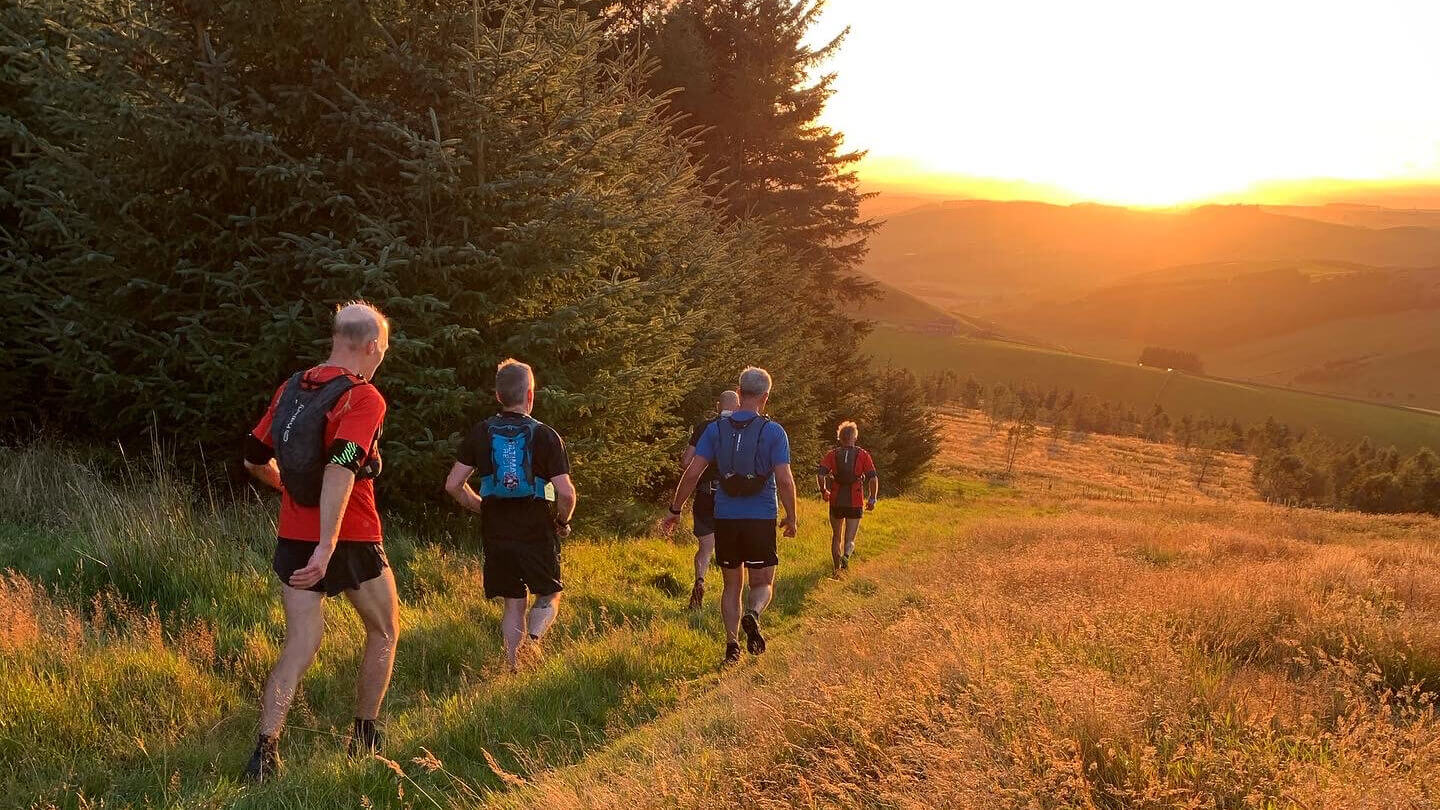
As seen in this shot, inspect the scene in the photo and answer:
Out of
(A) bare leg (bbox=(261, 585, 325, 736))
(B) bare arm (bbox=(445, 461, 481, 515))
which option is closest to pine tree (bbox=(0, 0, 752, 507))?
(B) bare arm (bbox=(445, 461, 481, 515))

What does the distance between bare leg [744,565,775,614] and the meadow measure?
1.40ft

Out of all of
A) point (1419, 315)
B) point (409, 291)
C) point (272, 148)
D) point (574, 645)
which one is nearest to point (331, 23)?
point (272, 148)

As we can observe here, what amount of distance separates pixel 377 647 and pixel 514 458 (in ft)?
5.14

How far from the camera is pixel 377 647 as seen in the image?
3879 millimetres

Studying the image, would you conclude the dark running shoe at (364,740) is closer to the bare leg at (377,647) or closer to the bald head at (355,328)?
the bare leg at (377,647)

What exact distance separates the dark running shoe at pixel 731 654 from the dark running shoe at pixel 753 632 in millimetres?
122

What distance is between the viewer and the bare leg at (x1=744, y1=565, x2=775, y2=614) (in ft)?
20.5

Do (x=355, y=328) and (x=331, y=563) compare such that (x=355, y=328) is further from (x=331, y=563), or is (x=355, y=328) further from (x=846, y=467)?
(x=846, y=467)

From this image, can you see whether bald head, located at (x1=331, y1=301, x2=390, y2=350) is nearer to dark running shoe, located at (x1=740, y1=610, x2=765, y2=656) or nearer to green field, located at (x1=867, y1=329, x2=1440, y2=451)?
dark running shoe, located at (x1=740, y1=610, x2=765, y2=656)

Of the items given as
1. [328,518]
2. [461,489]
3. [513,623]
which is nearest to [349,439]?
[328,518]

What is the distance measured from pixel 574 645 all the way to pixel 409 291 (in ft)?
13.1

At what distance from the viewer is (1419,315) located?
15800 cm

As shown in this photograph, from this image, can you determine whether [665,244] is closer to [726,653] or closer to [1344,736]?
[726,653]

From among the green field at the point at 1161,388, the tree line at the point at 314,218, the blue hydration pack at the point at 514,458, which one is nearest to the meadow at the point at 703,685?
the blue hydration pack at the point at 514,458
